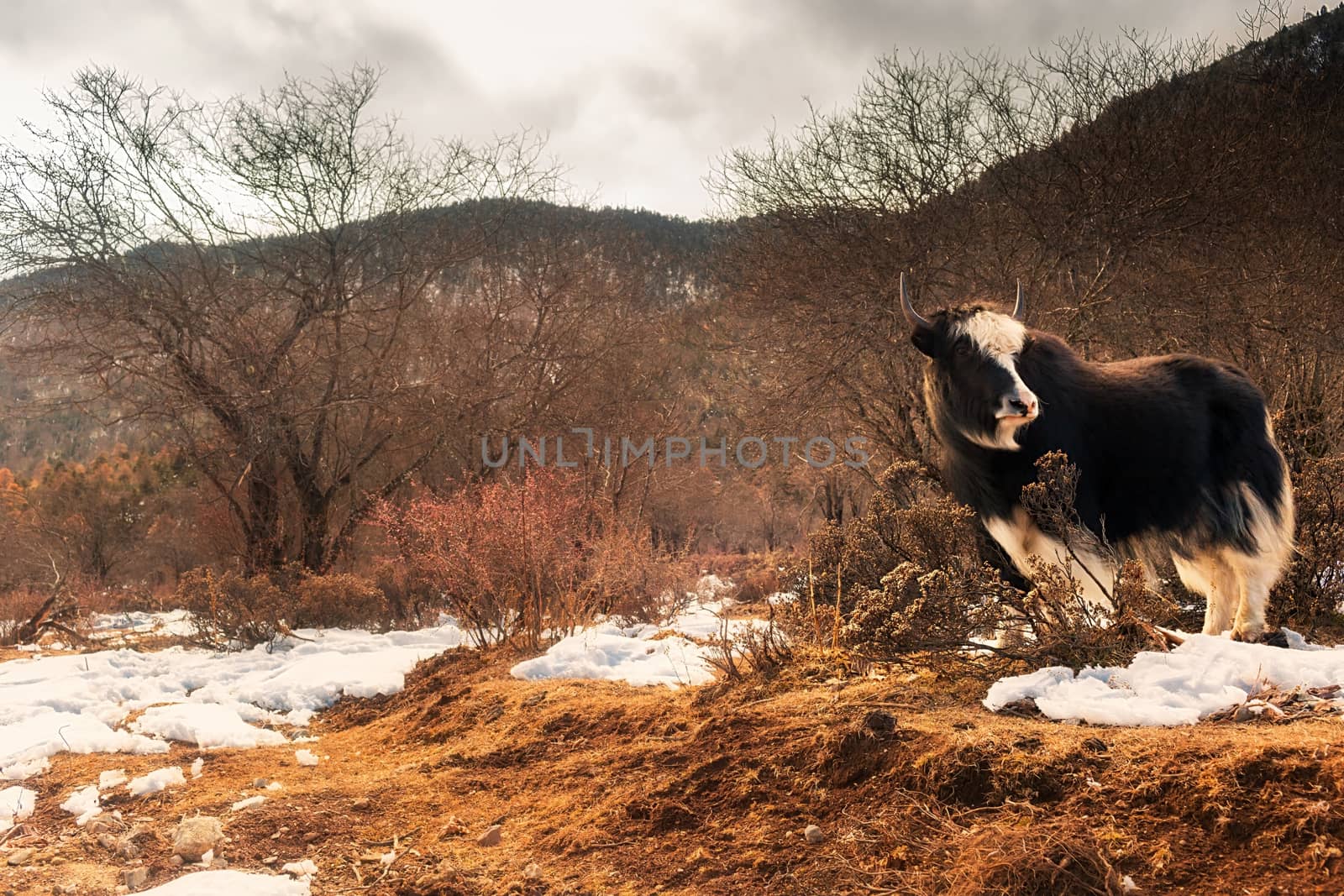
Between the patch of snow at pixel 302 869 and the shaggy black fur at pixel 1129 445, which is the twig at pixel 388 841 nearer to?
the patch of snow at pixel 302 869

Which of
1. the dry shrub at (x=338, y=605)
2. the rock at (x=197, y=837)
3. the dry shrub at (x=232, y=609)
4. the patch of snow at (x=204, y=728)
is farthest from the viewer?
the dry shrub at (x=338, y=605)

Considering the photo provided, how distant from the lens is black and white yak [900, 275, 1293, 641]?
4.96 metres

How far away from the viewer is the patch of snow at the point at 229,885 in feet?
10.5

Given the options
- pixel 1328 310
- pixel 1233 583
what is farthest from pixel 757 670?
pixel 1328 310

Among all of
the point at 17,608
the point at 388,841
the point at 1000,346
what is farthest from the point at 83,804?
the point at 17,608

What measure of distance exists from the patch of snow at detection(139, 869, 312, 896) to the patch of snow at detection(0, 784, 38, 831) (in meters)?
1.43

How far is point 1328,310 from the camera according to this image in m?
11.2

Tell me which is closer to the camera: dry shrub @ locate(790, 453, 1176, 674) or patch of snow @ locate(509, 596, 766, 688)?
dry shrub @ locate(790, 453, 1176, 674)

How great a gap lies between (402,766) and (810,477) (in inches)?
556

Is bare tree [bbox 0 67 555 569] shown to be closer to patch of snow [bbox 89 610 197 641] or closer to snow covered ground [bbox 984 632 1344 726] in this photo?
patch of snow [bbox 89 610 197 641]

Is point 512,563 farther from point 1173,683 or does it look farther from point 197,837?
point 1173,683

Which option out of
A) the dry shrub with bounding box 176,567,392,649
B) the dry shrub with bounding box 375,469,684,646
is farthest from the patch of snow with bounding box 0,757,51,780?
the dry shrub with bounding box 176,567,392,649

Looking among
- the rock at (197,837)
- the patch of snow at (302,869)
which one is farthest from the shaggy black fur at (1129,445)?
the rock at (197,837)

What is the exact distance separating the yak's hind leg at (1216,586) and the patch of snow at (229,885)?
15.6 feet
